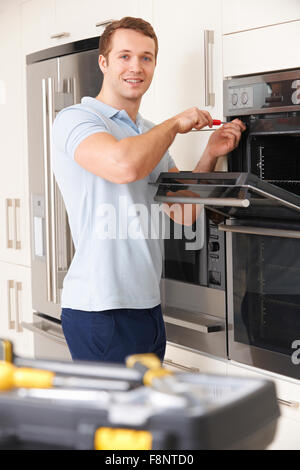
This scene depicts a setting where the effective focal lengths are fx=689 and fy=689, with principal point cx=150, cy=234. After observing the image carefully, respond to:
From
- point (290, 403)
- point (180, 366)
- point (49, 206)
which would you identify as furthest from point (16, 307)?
point (290, 403)

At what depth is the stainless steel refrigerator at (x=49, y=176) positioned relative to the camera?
7.95 feet

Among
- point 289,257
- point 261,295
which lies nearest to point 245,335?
point 261,295

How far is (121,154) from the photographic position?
147 cm

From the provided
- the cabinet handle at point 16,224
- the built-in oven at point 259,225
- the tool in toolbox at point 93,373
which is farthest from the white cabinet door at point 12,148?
the tool in toolbox at point 93,373

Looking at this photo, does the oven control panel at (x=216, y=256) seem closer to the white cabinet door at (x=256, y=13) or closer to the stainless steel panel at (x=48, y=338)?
the white cabinet door at (x=256, y=13)

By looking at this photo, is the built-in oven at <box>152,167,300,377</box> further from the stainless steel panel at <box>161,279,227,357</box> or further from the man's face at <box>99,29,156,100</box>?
the man's face at <box>99,29,156,100</box>

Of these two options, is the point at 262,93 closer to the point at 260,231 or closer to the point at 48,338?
the point at 260,231

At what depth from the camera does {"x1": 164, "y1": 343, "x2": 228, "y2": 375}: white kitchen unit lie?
81.0 inches

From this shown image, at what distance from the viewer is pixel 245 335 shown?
1961 mm

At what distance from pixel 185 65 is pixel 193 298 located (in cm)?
71

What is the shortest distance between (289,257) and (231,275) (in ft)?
0.75

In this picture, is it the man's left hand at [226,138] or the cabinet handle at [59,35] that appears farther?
the cabinet handle at [59,35]

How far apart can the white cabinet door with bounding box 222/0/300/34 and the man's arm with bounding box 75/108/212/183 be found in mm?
448

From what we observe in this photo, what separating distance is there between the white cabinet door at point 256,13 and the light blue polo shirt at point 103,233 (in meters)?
0.43
